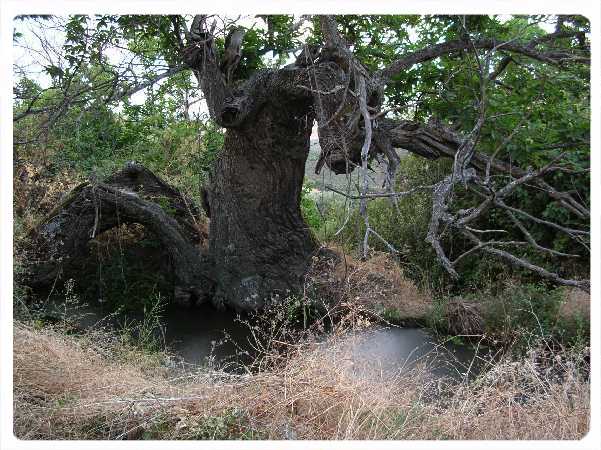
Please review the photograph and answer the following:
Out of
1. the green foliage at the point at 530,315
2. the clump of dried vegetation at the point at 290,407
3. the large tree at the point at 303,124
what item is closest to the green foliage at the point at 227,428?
the clump of dried vegetation at the point at 290,407

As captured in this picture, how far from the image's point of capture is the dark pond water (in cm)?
464

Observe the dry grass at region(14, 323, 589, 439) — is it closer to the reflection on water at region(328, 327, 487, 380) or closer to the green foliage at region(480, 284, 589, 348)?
the reflection on water at region(328, 327, 487, 380)

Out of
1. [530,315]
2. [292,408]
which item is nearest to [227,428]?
[292,408]

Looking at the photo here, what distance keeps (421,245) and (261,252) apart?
217cm

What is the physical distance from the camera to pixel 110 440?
10.2 feet

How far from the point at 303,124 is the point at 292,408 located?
3.30 metres

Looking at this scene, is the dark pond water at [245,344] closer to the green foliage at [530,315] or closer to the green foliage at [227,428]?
the green foliage at [530,315]

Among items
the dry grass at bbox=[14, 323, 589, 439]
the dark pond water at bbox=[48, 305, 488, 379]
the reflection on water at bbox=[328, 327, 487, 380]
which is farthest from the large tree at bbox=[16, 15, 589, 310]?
the dry grass at bbox=[14, 323, 589, 439]

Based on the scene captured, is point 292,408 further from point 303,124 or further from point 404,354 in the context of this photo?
point 303,124

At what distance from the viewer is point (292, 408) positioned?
3.18 meters

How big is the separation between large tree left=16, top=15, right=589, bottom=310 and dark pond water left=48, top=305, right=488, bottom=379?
14.8 inches

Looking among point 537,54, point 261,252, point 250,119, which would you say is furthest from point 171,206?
point 537,54

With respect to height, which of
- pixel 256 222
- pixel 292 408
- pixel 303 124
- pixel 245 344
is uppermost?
pixel 303 124

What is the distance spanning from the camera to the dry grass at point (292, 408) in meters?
3.15
